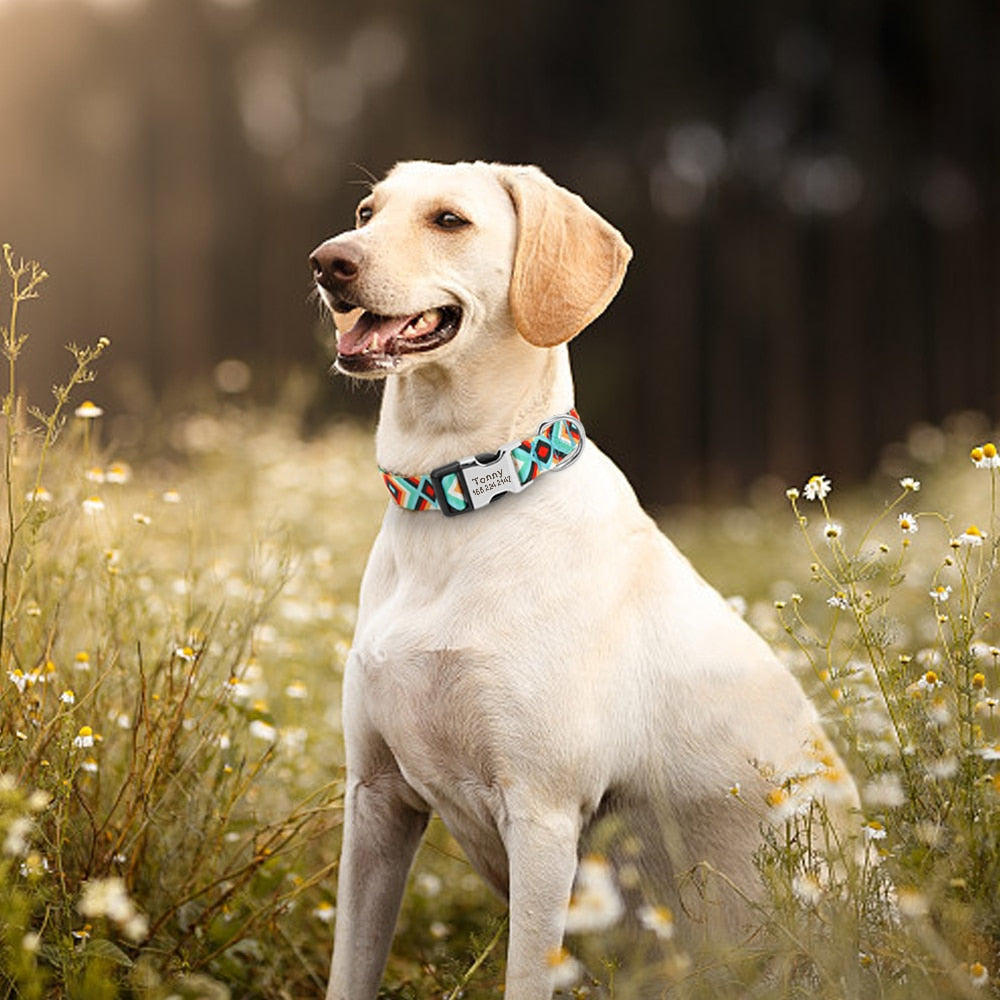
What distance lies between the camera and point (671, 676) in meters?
2.51

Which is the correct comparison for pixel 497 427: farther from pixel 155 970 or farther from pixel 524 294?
pixel 155 970

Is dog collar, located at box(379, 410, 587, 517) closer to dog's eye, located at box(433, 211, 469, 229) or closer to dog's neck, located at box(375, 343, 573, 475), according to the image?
dog's neck, located at box(375, 343, 573, 475)

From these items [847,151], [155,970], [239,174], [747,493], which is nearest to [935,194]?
[847,151]

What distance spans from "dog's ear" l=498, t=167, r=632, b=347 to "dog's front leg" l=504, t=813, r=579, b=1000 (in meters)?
1.00

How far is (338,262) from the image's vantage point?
2.53 m

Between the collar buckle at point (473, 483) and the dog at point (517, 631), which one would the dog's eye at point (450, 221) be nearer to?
the dog at point (517, 631)

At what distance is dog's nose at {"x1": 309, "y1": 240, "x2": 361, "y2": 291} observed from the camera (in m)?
2.53

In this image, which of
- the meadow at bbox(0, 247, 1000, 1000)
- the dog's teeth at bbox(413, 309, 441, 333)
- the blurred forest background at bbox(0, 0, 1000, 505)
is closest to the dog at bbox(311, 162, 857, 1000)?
the dog's teeth at bbox(413, 309, 441, 333)

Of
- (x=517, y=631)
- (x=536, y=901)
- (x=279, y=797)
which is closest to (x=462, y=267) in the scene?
(x=517, y=631)

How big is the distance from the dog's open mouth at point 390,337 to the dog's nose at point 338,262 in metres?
0.10

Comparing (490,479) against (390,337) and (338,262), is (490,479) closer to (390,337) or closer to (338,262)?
(390,337)

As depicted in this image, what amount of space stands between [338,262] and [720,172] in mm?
11034

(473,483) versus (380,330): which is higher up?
(380,330)

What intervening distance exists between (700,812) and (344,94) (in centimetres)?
1019
